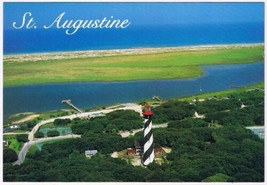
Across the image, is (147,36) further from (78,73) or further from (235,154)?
(235,154)

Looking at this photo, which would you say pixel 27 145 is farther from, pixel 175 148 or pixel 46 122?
pixel 175 148

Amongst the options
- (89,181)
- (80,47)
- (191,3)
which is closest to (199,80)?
(191,3)

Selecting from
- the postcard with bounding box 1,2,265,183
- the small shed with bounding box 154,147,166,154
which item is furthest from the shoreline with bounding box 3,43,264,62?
the small shed with bounding box 154,147,166,154

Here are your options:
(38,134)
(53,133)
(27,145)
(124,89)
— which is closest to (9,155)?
(27,145)

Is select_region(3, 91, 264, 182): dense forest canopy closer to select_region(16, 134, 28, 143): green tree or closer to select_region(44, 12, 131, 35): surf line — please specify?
select_region(16, 134, 28, 143): green tree

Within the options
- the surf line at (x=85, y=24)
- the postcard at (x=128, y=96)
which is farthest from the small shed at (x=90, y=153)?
the surf line at (x=85, y=24)

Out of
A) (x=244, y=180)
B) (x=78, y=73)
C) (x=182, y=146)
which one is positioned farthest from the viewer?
(x=78, y=73)
